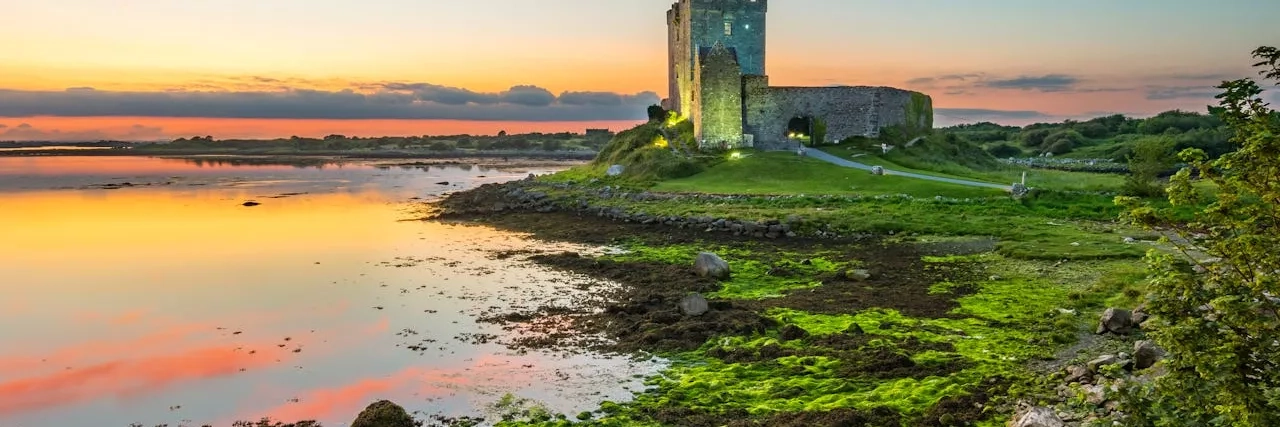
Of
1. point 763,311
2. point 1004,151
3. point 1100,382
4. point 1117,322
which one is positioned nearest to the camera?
point 1100,382

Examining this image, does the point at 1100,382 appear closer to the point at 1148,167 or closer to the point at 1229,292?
the point at 1229,292

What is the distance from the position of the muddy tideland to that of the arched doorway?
81.0 feet

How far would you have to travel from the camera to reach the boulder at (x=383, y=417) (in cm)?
933

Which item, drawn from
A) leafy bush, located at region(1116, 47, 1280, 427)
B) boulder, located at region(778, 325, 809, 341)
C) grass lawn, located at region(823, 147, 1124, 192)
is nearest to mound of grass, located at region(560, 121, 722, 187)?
grass lawn, located at region(823, 147, 1124, 192)

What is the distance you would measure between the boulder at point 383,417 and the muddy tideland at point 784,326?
8.35 ft

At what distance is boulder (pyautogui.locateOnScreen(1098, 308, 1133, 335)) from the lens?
35.5 ft

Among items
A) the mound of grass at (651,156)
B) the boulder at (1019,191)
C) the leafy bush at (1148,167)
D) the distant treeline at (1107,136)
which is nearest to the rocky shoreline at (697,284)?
the boulder at (1019,191)

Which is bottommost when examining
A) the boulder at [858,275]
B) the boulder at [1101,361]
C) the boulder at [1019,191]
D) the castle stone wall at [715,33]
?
the boulder at [858,275]

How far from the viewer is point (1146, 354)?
8.40 meters

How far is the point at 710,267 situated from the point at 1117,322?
9497 millimetres

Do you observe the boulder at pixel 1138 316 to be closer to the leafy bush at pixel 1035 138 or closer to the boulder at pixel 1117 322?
the boulder at pixel 1117 322

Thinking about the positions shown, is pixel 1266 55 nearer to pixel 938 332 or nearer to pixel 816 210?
pixel 938 332

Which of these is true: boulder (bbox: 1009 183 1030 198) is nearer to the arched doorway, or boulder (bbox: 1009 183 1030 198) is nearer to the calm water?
the calm water

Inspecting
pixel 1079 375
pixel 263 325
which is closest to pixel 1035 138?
pixel 1079 375
